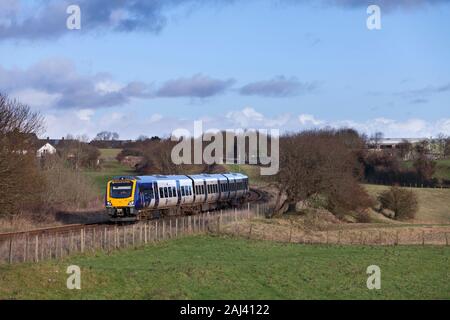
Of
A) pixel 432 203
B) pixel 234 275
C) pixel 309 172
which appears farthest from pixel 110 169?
pixel 234 275

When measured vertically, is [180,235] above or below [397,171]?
below

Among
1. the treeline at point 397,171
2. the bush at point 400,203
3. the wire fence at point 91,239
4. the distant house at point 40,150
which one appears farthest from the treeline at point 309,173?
the treeline at point 397,171

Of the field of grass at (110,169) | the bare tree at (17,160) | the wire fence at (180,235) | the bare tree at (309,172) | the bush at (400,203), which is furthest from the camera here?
the field of grass at (110,169)

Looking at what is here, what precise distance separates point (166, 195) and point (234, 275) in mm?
20490

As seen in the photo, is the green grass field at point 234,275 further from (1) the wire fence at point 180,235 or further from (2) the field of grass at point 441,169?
(2) the field of grass at point 441,169

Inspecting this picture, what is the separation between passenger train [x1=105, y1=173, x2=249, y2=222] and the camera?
37.0m

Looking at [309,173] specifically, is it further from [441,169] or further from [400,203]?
[441,169]

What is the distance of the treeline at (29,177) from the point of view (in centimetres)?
3475

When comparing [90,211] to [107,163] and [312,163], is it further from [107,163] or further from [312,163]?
[107,163]

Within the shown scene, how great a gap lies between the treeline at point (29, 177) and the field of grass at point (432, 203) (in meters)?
32.9

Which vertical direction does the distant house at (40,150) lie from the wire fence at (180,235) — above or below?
above

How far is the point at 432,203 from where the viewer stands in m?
73.3

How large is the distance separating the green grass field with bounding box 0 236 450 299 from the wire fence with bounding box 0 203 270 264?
1.10 metres

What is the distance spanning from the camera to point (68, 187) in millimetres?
48500
